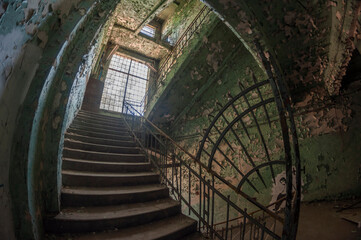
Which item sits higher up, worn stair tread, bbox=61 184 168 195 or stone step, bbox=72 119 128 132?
stone step, bbox=72 119 128 132

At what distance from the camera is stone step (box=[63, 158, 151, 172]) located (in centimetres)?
287

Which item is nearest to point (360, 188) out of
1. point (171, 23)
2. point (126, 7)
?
point (126, 7)

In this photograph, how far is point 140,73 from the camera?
9875mm

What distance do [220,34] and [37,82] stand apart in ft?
15.1

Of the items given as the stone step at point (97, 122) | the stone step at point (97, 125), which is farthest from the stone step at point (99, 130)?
the stone step at point (97, 122)

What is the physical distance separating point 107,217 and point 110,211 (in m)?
0.20

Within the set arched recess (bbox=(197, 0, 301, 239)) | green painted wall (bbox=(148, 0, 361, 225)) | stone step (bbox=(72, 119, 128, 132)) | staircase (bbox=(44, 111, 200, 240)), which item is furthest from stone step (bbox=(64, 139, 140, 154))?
green painted wall (bbox=(148, 0, 361, 225))

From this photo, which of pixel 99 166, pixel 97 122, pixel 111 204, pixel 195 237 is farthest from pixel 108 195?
pixel 97 122

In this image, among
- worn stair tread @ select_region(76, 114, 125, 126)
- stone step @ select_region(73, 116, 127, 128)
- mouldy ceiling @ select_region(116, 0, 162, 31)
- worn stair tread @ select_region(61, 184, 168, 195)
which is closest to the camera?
worn stair tread @ select_region(61, 184, 168, 195)

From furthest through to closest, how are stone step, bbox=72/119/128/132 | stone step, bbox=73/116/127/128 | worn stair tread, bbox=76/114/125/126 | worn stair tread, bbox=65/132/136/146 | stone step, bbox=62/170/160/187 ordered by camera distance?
worn stair tread, bbox=76/114/125/126, stone step, bbox=73/116/127/128, stone step, bbox=72/119/128/132, worn stair tread, bbox=65/132/136/146, stone step, bbox=62/170/160/187

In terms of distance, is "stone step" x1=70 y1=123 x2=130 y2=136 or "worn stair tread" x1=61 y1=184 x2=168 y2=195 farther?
"stone step" x1=70 y1=123 x2=130 y2=136

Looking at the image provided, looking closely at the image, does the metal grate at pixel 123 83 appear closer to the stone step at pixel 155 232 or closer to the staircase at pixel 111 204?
the staircase at pixel 111 204

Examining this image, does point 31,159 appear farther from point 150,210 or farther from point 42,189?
point 150,210

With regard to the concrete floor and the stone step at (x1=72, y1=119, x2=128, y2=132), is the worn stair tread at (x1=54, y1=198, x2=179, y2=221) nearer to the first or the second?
the concrete floor
